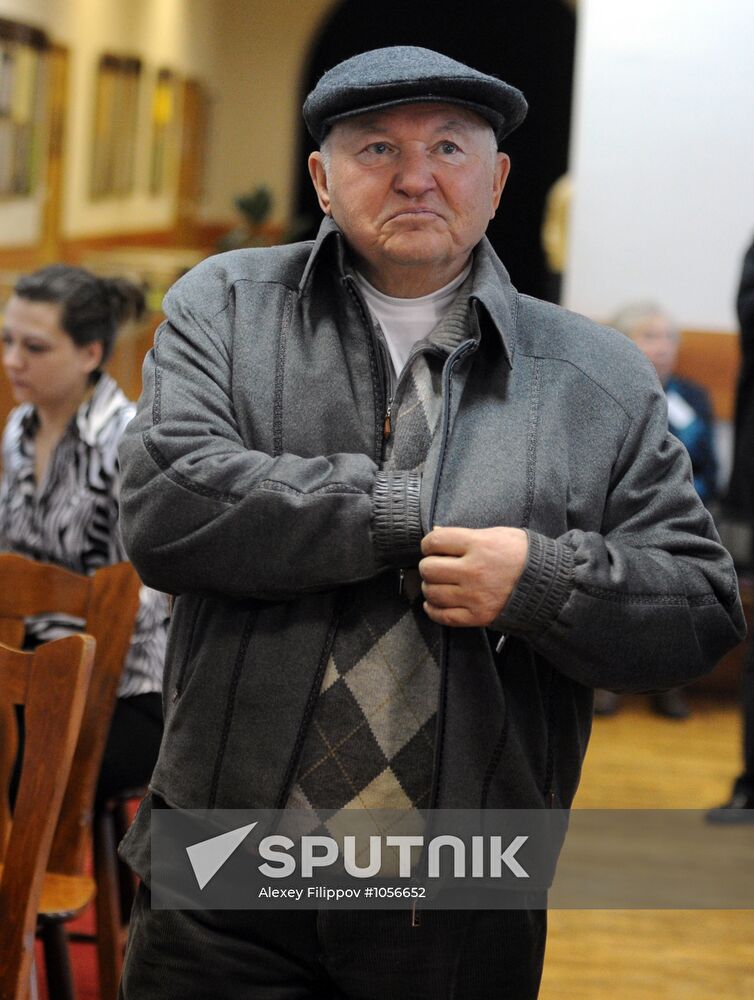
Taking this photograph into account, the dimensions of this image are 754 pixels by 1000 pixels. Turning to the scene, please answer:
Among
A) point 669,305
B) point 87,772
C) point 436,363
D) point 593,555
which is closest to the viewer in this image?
point 593,555

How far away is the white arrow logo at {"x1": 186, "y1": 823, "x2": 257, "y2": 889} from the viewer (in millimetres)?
1547

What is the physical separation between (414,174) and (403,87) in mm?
92

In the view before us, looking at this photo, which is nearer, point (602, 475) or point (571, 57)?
point (602, 475)

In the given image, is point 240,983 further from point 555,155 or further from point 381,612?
point 555,155

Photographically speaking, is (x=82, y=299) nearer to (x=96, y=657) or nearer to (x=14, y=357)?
(x=14, y=357)

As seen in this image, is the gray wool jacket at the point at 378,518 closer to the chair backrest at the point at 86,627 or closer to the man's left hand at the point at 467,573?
the man's left hand at the point at 467,573

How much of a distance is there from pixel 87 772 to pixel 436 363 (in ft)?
3.92

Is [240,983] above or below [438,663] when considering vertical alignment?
below

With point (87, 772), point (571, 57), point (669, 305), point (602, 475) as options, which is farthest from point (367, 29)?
point (602, 475)

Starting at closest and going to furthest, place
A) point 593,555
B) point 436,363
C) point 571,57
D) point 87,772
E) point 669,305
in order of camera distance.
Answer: point 593,555 → point 436,363 → point 87,772 → point 669,305 → point 571,57

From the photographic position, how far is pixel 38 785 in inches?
68.4

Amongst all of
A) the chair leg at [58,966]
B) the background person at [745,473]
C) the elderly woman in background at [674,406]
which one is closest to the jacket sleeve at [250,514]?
the chair leg at [58,966]

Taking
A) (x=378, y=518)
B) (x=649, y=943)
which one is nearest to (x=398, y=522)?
(x=378, y=518)

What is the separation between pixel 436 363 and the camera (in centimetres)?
159
